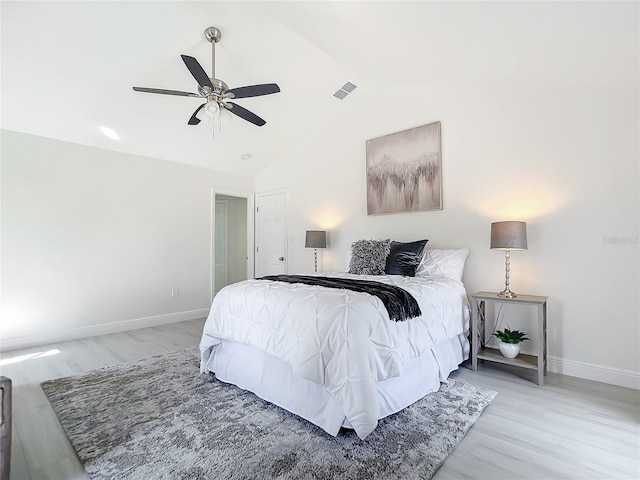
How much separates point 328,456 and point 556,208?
9.07 feet

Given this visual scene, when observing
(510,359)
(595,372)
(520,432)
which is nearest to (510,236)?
(510,359)

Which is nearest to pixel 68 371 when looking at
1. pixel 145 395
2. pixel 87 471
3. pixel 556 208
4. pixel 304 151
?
pixel 145 395

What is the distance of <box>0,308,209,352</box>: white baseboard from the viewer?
362 centimetres

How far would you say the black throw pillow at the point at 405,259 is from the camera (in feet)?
10.7

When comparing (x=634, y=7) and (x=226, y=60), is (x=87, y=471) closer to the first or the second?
(x=226, y=60)

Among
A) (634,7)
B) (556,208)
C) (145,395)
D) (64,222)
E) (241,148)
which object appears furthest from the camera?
(241,148)

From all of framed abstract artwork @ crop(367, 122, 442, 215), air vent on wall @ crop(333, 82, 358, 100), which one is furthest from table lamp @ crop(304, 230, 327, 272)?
air vent on wall @ crop(333, 82, 358, 100)

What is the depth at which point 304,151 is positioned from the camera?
5164 millimetres

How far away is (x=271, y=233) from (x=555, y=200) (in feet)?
13.6

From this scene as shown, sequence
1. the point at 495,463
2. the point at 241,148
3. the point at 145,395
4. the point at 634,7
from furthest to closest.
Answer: the point at 241,148
the point at 145,395
the point at 634,7
the point at 495,463

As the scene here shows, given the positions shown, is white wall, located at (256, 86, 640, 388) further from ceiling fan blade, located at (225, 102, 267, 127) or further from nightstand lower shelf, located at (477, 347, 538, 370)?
ceiling fan blade, located at (225, 102, 267, 127)

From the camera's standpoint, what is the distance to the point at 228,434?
190 centimetres

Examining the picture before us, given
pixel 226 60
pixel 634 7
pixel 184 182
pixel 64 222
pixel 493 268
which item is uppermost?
pixel 226 60

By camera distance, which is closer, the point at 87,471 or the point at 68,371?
the point at 87,471
